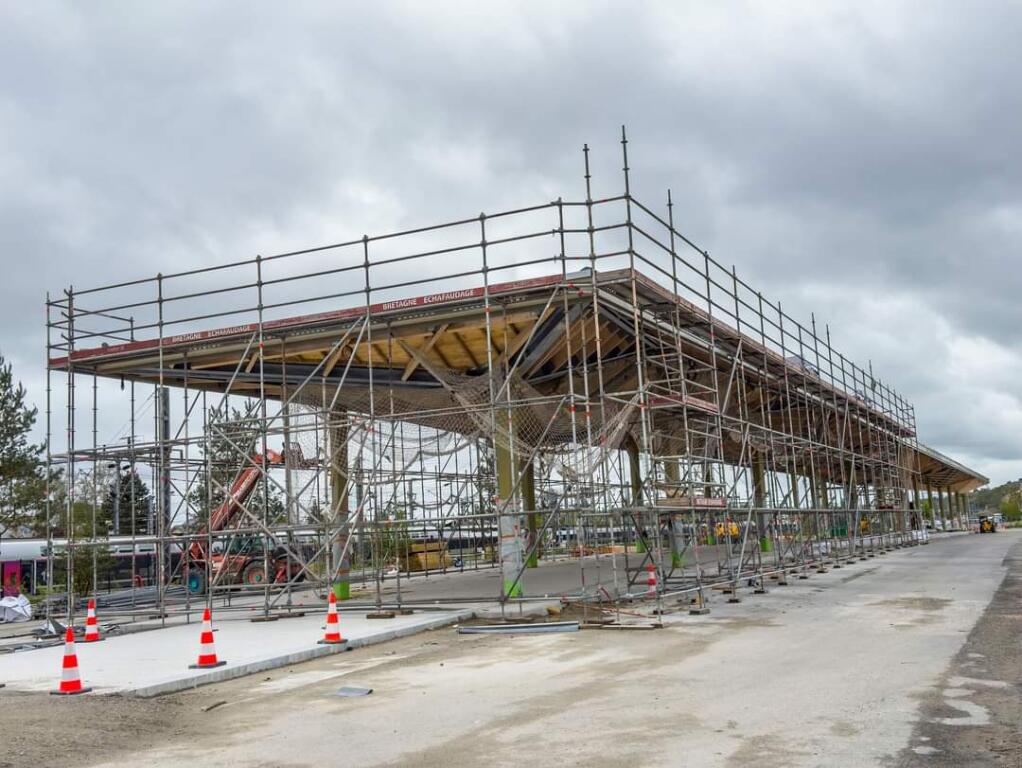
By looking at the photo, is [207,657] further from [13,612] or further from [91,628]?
[13,612]

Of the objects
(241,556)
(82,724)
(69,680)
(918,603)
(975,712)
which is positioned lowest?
(918,603)

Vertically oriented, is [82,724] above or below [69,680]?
below

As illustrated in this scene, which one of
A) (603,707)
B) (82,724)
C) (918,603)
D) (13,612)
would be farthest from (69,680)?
(13,612)

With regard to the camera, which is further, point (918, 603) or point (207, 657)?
point (918, 603)

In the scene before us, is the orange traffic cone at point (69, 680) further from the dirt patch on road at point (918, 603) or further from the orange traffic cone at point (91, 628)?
the dirt patch on road at point (918, 603)

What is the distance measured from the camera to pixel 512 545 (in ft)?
60.0

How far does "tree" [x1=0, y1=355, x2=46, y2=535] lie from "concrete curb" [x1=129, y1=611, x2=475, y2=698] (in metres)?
26.8

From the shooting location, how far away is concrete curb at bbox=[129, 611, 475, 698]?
10.4 meters

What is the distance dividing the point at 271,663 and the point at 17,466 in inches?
1190

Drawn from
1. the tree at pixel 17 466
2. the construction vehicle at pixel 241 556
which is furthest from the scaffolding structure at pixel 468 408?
the tree at pixel 17 466

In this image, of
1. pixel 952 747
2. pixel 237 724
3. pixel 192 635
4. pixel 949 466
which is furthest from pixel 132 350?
pixel 949 466

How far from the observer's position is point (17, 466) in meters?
37.4

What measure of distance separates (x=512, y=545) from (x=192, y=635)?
5.97 meters

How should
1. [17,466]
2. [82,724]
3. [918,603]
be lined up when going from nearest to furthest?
[82,724]
[918,603]
[17,466]
